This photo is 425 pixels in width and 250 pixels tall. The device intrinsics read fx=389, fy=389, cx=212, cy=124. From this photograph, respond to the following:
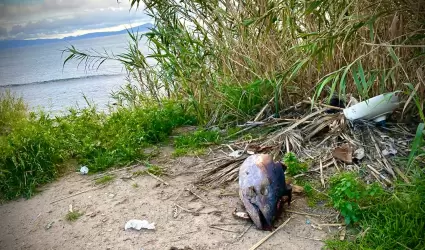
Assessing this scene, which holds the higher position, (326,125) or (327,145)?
(326,125)

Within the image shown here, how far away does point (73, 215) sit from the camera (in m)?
2.81

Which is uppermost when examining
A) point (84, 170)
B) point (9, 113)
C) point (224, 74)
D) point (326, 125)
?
point (224, 74)

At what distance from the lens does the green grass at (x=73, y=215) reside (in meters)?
2.79

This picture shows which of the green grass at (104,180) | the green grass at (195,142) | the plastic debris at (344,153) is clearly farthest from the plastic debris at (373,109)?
the green grass at (104,180)

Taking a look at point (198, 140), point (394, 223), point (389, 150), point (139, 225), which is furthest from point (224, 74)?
point (394, 223)

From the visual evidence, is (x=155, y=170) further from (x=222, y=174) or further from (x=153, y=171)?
(x=222, y=174)

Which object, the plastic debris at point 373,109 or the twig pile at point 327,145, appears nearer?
the twig pile at point 327,145

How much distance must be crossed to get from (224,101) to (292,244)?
84.4 inches

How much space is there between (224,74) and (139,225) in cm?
238

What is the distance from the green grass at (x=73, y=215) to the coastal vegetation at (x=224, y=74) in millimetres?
615

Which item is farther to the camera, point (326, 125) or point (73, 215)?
point (326, 125)

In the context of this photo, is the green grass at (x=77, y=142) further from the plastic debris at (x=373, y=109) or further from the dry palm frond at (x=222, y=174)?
the plastic debris at (x=373, y=109)

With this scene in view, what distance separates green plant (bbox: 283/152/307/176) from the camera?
296cm

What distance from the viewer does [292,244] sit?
225 cm
